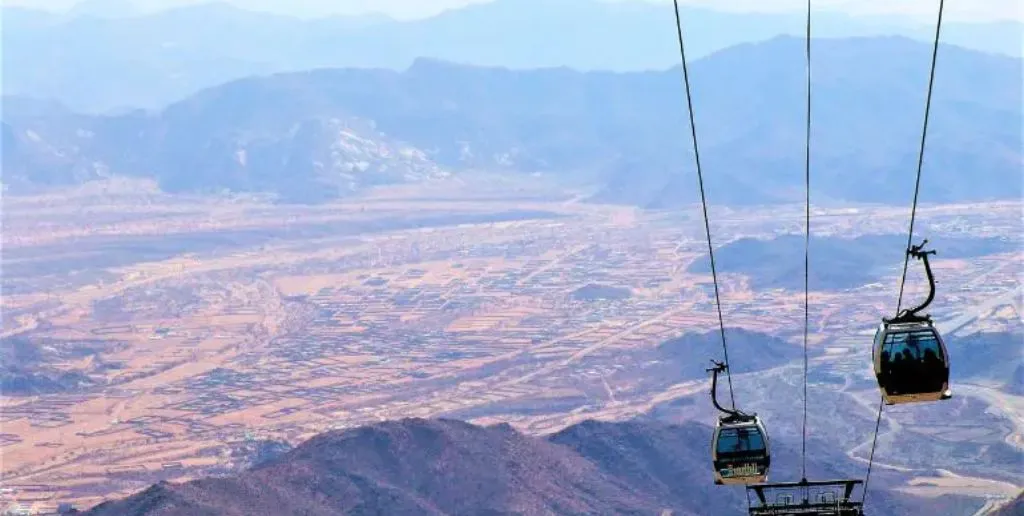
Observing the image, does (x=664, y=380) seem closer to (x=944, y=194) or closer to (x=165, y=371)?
(x=165, y=371)

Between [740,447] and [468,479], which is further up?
[740,447]

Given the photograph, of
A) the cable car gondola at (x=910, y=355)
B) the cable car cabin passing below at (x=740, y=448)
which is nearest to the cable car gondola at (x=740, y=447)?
the cable car cabin passing below at (x=740, y=448)

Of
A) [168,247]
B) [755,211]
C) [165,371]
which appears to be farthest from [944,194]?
[165,371]

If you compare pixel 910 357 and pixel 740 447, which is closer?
pixel 910 357

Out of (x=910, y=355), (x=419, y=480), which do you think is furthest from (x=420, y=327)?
(x=910, y=355)

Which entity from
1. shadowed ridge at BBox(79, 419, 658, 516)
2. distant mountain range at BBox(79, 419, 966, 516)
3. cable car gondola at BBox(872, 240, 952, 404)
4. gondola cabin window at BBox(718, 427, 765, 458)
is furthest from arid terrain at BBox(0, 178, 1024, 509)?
cable car gondola at BBox(872, 240, 952, 404)

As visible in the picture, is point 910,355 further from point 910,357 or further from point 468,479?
point 468,479

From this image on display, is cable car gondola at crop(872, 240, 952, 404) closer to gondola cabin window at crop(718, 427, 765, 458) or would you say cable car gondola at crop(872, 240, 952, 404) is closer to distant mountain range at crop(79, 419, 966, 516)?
gondola cabin window at crop(718, 427, 765, 458)

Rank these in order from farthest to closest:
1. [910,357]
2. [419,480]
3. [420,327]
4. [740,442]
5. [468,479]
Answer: [420,327], [419,480], [468,479], [740,442], [910,357]
